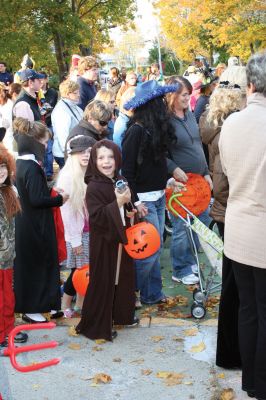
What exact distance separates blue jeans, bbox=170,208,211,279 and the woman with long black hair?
0.71 m

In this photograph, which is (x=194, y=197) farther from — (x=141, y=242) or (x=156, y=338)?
(x=156, y=338)

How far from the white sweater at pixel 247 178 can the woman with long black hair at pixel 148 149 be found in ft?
5.02

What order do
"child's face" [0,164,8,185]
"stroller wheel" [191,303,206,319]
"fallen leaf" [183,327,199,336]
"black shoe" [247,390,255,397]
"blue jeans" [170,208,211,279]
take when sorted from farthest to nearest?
"blue jeans" [170,208,211,279]
"stroller wheel" [191,303,206,319]
"fallen leaf" [183,327,199,336]
"child's face" [0,164,8,185]
"black shoe" [247,390,255,397]

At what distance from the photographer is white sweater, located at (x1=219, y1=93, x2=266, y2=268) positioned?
332 centimetres

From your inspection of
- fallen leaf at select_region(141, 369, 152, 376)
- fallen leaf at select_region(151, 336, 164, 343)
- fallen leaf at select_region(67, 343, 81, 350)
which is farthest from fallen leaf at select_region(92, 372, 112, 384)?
fallen leaf at select_region(151, 336, 164, 343)

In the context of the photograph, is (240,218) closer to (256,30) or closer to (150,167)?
(150,167)

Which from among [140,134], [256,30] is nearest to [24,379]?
[140,134]

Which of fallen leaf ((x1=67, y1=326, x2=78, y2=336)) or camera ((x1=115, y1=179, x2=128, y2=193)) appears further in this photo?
fallen leaf ((x1=67, y1=326, x2=78, y2=336))

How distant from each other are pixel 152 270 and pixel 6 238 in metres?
1.59

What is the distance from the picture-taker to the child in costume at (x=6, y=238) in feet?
14.3

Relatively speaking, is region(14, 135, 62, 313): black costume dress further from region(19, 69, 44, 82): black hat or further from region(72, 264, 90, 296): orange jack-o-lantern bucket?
region(19, 69, 44, 82): black hat

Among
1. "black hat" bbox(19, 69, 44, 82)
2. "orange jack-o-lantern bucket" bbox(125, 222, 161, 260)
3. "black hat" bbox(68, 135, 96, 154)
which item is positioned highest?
"black hat" bbox(19, 69, 44, 82)

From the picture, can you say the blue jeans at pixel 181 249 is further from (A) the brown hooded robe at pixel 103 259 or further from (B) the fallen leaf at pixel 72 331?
(B) the fallen leaf at pixel 72 331

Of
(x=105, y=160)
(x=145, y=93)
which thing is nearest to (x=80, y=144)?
(x=105, y=160)
